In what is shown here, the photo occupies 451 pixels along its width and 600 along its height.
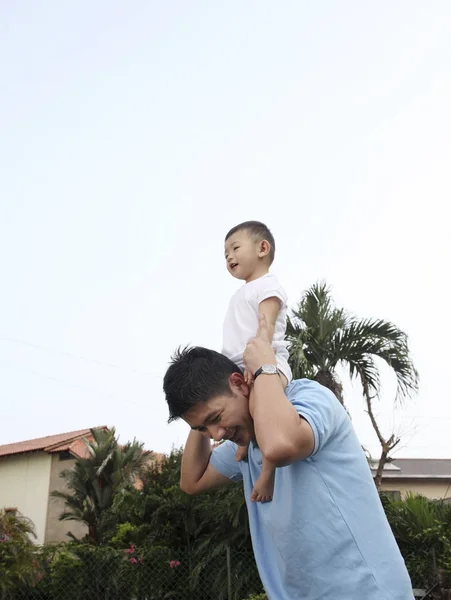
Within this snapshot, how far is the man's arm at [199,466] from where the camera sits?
8.47 feet

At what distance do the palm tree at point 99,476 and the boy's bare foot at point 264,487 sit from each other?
21.3m

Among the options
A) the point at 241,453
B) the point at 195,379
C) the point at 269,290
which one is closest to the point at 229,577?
the point at 269,290

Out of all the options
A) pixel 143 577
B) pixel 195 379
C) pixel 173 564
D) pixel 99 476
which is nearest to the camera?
pixel 195 379

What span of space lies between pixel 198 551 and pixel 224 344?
7.48 m

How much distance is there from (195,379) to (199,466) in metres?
0.63

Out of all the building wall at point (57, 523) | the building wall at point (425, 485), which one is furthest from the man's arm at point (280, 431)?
the building wall at point (57, 523)

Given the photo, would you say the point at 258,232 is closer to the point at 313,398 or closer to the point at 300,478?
the point at 313,398

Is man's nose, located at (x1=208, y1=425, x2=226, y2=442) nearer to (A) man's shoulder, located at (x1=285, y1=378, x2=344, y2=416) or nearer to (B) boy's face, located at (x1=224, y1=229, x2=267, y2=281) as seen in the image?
(A) man's shoulder, located at (x1=285, y1=378, x2=344, y2=416)

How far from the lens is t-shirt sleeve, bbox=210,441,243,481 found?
2.54 m

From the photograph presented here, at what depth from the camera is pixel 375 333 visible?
9.54m

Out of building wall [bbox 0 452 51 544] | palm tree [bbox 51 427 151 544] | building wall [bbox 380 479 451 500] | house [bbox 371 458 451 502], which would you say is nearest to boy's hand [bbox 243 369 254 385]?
palm tree [bbox 51 427 151 544]

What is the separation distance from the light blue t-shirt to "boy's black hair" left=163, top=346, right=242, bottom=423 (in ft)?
0.84

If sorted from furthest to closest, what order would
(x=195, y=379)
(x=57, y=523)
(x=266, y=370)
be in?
1. (x=57, y=523)
2. (x=195, y=379)
3. (x=266, y=370)

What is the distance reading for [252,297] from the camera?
2.87 m
